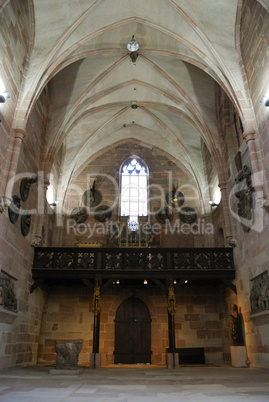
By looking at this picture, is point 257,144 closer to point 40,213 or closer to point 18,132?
point 18,132

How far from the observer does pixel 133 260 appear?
1207cm

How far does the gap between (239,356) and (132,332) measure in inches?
191

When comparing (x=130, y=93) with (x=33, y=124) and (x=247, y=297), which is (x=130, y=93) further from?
(x=247, y=297)

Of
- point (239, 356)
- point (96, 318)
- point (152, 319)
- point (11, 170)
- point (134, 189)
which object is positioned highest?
point (134, 189)

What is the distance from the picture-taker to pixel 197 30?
35.1ft

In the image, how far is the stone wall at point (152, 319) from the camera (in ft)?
44.9

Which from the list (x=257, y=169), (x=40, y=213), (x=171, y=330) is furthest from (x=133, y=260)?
(x=257, y=169)

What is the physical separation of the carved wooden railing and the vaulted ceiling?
3.77 m

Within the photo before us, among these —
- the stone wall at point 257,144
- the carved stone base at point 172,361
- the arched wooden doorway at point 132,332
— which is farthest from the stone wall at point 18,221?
the stone wall at point 257,144

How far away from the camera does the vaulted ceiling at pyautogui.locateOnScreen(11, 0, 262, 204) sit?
10.4m

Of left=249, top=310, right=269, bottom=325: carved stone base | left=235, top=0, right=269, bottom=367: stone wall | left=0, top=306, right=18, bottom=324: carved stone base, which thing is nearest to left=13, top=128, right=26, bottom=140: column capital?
left=0, top=306, right=18, bottom=324: carved stone base

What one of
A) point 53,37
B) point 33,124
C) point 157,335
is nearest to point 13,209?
point 33,124

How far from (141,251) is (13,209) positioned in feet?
15.0

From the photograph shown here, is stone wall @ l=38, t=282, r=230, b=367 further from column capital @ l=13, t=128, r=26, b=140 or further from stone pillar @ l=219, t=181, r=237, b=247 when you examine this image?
column capital @ l=13, t=128, r=26, b=140
